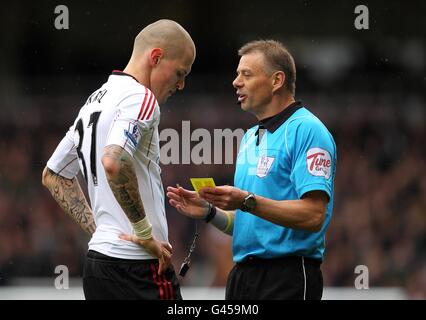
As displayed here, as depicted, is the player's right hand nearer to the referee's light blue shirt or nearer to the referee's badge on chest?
the referee's light blue shirt

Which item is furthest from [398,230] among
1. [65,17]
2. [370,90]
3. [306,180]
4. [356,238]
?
[306,180]

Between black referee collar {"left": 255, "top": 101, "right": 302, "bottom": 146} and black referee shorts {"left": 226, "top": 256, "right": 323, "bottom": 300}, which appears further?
black referee collar {"left": 255, "top": 101, "right": 302, "bottom": 146}

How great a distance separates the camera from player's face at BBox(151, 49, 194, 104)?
15.3 ft

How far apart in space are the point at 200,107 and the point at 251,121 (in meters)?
1.67

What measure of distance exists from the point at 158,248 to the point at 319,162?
88cm

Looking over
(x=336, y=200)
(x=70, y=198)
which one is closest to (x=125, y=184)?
A: (x=70, y=198)

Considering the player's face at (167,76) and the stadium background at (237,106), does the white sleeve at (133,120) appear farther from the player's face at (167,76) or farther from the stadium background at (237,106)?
the stadium background at (237,106)

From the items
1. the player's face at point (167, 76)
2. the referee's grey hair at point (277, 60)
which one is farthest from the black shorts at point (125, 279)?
the referee's grey hair at point (277, 60)

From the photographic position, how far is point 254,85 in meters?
4.93

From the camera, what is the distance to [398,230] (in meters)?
12.2

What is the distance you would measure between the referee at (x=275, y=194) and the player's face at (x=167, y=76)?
1.24 ft

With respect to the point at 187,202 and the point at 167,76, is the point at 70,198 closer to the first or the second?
the point at 187,202

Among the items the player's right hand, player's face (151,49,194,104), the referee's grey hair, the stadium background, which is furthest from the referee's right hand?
the stadium background
